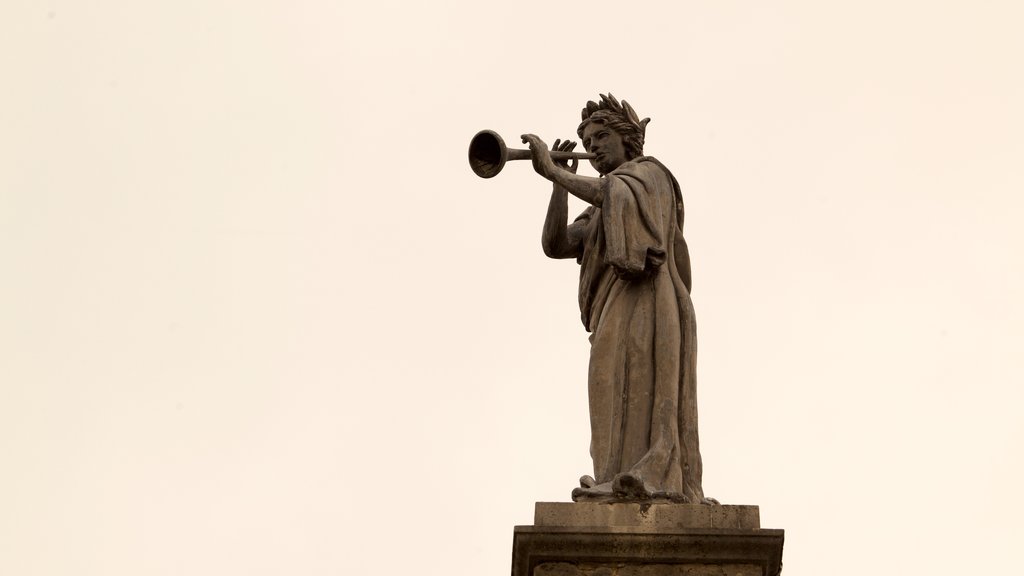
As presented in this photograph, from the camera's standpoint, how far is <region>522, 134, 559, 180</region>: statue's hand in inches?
619

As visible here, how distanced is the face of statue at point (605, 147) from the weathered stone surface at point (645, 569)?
3807 mm

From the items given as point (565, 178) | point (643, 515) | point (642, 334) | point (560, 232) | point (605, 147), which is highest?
point (605, 147)

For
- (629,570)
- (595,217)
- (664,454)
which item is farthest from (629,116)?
(629,570)

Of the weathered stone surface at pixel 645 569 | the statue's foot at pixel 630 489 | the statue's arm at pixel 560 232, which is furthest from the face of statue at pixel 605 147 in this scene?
the weathered stone surface at pixel 645 569

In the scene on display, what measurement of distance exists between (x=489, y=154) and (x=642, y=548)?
363cm

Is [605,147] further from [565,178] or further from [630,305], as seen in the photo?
[630,305]

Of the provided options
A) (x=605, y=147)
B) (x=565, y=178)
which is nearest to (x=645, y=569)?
(x=565, y=178)

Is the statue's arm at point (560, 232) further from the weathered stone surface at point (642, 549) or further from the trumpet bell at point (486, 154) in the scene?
the weathered stone surface at point (642, 549)

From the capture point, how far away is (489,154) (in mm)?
15945

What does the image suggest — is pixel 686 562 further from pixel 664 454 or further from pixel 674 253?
pixel 674 253

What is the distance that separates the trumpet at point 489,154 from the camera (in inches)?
624

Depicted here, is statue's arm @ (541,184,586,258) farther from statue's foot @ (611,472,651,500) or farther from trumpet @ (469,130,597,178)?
statue's foot @ (611,472,651,500)

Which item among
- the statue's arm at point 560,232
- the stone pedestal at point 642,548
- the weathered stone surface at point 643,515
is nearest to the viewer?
the stone pedestal at point 642,548

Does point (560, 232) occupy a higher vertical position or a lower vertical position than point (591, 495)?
higher
